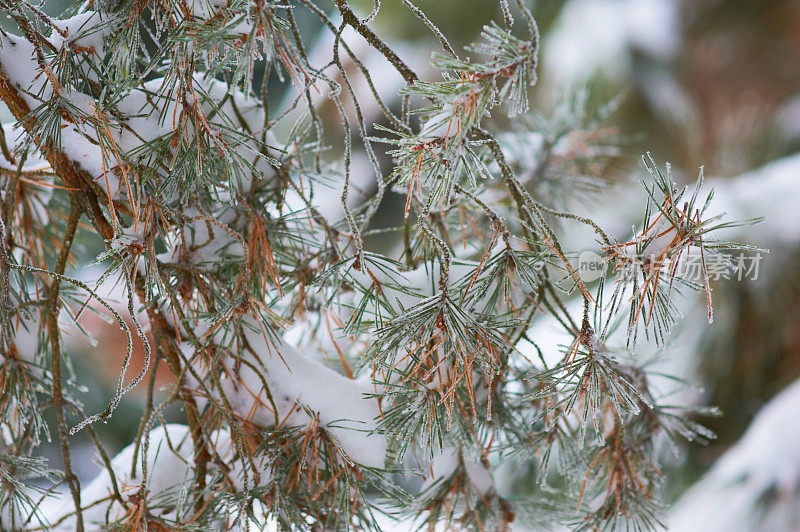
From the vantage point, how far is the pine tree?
0.97 ft

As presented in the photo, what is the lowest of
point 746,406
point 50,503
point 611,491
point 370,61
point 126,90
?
point 611,491

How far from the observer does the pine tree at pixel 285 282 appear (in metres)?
0.29

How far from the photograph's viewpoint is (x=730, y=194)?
1.14 meters

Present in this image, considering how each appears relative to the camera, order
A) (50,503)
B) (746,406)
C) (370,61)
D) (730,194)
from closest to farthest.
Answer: (730,194), (746,406), (50,503), (370,61)

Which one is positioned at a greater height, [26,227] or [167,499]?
[26,227]

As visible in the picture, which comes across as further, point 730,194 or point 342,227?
point 730,194

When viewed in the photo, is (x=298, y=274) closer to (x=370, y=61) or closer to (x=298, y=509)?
(x=298, y=509)

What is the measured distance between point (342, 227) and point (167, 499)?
0.21 metres

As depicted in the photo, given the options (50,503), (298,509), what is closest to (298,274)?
(298,509)

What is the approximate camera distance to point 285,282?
402mm

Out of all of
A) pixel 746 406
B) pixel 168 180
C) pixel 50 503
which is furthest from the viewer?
pixel 50 503

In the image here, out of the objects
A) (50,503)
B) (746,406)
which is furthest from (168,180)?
(50,503)

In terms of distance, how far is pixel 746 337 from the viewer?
Answer: 1.19 m

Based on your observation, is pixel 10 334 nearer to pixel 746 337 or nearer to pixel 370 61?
pixel 746 337
